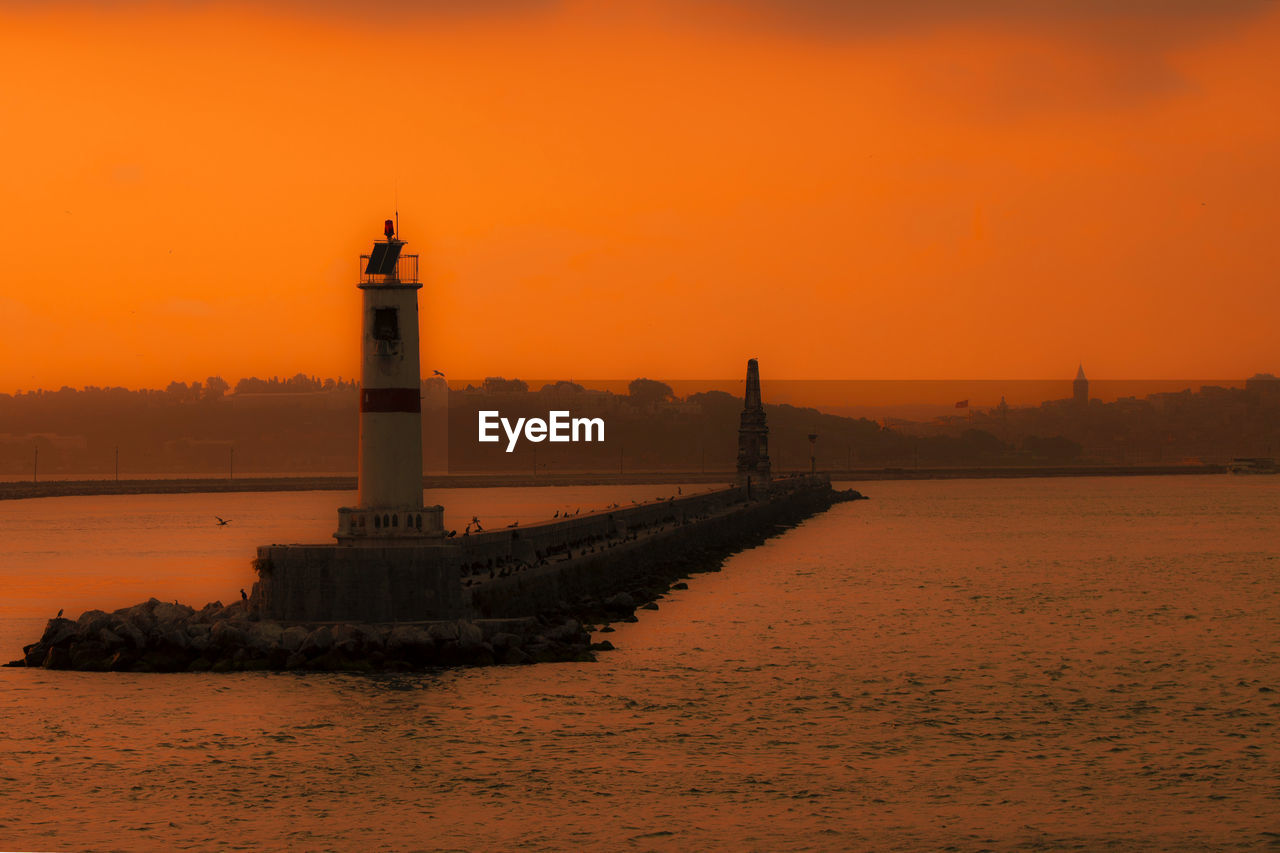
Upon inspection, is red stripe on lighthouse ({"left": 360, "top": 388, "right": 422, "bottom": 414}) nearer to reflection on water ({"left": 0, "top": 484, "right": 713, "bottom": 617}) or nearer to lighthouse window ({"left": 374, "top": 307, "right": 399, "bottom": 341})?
lighthouse window ({"left": 374, "top": 307, "right": 399, "bottom": 341})

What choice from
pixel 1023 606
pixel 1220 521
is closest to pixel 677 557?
pixel 1023 606

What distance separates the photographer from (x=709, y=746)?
16609 mm

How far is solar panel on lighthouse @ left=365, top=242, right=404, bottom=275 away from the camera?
21.7 meters

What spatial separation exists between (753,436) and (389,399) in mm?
45573

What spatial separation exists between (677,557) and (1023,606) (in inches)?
455

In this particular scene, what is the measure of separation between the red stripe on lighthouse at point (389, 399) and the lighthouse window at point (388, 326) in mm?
736

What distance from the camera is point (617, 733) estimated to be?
1730 cm

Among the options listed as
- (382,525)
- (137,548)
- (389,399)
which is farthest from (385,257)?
(137,548)

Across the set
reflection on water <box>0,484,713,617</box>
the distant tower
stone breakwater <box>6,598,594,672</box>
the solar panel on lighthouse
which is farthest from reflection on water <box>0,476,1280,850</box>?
the distant tower

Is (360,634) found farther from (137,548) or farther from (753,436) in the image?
(753,436)

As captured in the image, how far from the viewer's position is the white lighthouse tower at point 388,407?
2150 centimetres

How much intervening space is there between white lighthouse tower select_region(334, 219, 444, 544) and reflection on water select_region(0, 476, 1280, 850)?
8.12 feet

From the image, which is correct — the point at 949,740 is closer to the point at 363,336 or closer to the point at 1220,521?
the point at 363,336

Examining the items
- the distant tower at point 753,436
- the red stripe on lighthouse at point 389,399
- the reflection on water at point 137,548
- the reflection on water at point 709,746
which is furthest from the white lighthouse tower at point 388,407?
the distant tower at point 753,436
